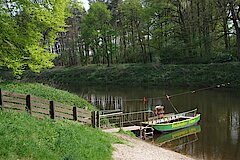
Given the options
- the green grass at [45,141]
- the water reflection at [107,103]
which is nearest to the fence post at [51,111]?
the green grass at [45,141]

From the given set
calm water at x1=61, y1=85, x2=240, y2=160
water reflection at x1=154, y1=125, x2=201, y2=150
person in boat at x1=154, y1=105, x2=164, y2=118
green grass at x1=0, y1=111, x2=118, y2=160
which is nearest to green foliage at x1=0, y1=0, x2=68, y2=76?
green grass at x1=0, y1=111, x2=118, y2=160

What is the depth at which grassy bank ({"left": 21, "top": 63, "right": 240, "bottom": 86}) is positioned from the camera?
3894 cm

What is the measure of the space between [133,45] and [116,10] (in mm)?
8135

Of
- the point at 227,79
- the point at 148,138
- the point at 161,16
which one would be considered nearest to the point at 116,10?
the point at 161,16

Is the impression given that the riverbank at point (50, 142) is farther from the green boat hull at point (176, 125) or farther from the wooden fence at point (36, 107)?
the green boat hull at point (176, 125)

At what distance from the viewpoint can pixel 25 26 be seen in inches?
639

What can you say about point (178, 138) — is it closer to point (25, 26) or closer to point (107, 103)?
point (25, 26)

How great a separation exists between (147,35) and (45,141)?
148 feet

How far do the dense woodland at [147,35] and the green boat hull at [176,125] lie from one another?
8255 millimetres

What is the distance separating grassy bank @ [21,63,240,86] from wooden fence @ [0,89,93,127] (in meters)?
29.3

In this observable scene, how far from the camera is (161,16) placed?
49094mm

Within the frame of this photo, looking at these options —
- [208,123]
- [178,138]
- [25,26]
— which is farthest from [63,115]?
[208,123]

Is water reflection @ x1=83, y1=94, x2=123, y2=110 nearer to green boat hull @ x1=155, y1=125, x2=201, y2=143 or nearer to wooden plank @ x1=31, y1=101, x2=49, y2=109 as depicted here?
green boat hull @ x1=155, y1=125, x2=201, y2=143

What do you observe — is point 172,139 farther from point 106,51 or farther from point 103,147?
point 106,51
